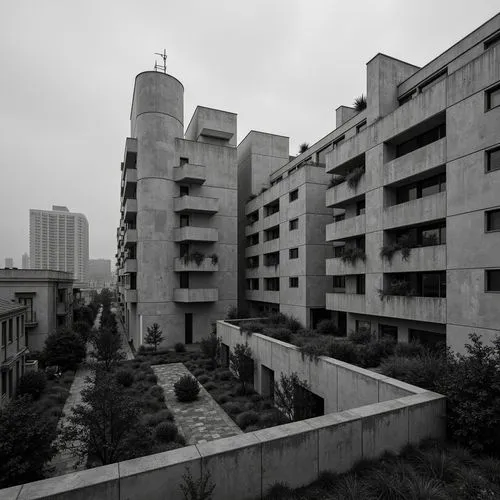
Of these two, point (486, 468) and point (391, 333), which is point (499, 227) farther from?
point (486, 468)

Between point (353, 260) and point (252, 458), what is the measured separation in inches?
706

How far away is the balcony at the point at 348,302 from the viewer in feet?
70.5

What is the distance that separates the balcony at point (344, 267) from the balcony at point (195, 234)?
12223 millimetres

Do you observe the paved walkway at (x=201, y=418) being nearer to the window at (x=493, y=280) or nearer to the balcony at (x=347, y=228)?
the window at (x=493, y=280)

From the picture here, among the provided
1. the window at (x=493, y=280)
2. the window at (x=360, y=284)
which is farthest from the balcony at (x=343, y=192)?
the window at (x=493, y=280)

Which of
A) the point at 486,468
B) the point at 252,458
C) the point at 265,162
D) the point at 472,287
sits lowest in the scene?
the point at 486,468

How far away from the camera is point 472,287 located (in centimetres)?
1466

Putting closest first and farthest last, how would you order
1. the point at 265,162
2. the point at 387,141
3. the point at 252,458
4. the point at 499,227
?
the point at 252,458, the point at 499,227, the point at 387,141, the point at 265,162

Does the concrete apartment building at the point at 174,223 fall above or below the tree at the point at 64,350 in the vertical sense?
above

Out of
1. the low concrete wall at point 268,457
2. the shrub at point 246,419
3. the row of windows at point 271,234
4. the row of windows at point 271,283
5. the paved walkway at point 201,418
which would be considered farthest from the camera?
the row of windows at point 271,234

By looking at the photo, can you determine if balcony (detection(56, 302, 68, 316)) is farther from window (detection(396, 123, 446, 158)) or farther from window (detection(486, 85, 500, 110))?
window (detection(486, 85, 500, 110))

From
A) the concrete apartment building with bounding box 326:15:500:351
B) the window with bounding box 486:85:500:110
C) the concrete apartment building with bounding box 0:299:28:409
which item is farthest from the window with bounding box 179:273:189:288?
the window with bounding box 486:85:500:110

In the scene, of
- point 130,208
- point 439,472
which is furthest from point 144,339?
point 439,472

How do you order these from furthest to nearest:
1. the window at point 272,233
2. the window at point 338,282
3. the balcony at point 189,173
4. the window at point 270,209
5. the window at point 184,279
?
the window at point 270,209 < the window at point 272,233 < the window at point 184,279 < the balcony at point 189,173 < the window at point 338,282
